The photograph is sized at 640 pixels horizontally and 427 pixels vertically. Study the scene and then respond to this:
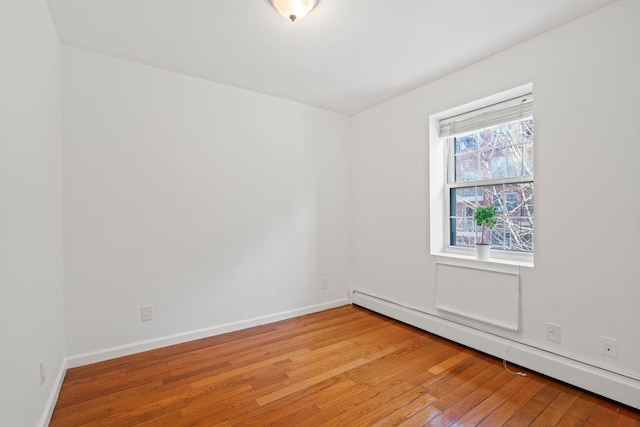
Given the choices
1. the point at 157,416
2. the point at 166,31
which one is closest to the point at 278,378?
the point at 157,416

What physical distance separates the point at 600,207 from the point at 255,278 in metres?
2.91

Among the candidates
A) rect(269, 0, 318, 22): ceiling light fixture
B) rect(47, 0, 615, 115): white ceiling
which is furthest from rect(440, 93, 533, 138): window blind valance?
rect(269, 0, 318, 22): ceiling light fixture

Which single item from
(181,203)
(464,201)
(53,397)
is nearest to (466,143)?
(464,201)

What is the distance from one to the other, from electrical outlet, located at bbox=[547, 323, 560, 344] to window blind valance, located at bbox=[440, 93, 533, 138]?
161cm

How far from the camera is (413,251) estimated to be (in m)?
3.24

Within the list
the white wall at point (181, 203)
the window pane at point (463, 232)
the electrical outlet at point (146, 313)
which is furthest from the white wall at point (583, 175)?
the electrical outlet at point (146, 313)

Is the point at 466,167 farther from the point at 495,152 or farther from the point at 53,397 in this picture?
the point at 53,397

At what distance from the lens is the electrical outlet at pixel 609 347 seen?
6.32 feet

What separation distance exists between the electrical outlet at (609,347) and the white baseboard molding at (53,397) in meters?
3.33

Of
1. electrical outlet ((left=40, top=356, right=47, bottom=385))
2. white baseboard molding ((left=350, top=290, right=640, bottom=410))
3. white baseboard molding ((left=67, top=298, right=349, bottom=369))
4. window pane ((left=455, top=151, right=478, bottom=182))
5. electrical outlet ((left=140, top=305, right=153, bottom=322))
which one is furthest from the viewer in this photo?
window pane ((left=455, top=151, right=478, bottom=182))

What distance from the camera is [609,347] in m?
1.95

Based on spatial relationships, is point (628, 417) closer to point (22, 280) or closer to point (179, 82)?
point (22, 280)

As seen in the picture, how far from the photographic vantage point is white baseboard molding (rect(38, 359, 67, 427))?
166 cm

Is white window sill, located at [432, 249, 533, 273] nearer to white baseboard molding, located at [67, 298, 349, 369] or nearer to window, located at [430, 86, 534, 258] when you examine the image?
window, located at [430, 86, 534, 258]
